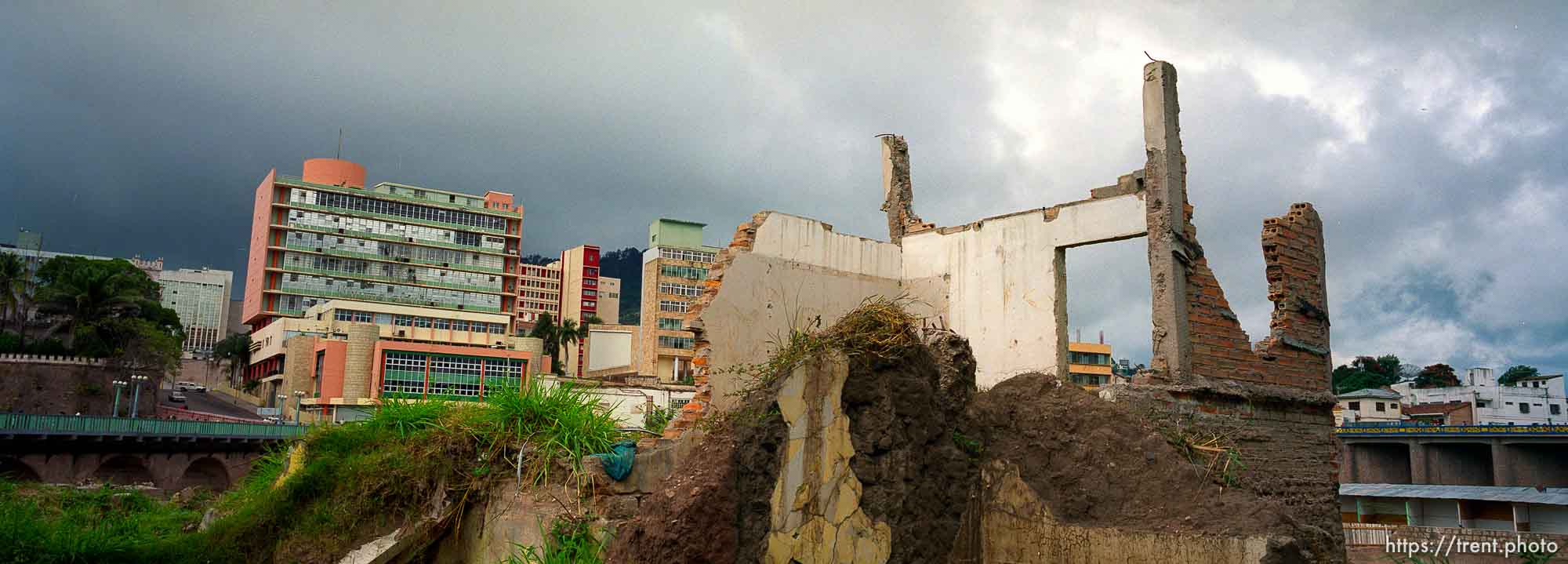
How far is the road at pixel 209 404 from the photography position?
189ft

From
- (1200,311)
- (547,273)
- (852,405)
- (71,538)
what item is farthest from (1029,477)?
(547,273)

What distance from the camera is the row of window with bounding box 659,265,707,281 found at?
64.8m

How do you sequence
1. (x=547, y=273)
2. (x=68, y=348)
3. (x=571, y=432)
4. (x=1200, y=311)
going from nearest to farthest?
1. (x=571, y=432)
2. (x=1200, y=311)
3. (x=68, y=348)
4. (x=547, y=273)

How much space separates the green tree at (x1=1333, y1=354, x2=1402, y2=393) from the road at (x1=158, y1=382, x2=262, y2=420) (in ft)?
227

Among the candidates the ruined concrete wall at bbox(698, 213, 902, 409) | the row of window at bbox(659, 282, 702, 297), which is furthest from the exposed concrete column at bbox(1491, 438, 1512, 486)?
the row of window at bbox(659, 282, 702, 297)

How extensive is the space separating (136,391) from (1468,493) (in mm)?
57865

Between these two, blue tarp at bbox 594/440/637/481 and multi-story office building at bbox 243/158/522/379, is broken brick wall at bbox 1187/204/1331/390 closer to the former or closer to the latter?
blue tarp at bbox 594/440/637/481

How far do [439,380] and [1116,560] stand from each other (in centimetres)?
4404

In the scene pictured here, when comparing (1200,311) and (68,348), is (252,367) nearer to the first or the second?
(68,348)

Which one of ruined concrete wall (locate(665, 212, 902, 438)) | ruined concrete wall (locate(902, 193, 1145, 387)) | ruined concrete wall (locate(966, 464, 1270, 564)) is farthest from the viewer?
ruined concrete wall (locate(902, 193, 1145, 387))

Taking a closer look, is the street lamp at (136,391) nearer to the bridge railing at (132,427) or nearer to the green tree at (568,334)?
the bridge railing at (132,427)

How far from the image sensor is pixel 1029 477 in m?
9.58

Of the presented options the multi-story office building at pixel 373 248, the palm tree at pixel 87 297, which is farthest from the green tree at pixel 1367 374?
the palm tree at pixel 87 297

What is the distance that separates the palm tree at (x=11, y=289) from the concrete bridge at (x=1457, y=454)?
237 feet
